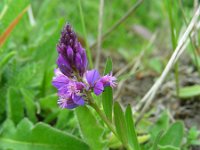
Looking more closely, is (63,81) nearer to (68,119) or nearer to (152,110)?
(68,119)

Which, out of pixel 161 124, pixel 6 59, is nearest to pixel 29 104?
pixel 6 59

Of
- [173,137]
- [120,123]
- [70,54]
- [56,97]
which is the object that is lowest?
[173,137]

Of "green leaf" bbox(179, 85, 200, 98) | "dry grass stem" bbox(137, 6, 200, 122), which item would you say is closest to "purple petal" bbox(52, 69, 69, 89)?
"dry grass stem" bbox(137, 6, 200, 122)

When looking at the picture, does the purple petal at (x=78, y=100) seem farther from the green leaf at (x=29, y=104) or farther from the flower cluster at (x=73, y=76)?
the green leaf at (x=29, y=104)

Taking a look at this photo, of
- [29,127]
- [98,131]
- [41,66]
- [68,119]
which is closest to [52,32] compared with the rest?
[41,66]

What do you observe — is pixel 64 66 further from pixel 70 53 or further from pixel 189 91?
pixel 189 91

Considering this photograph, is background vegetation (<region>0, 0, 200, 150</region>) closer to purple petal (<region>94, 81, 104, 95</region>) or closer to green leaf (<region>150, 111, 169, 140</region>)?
green leaf (<region>150, 111, 169, 140</region>)

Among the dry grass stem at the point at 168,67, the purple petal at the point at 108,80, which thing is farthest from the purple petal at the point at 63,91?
the dry grass stem at the point at 168,67
